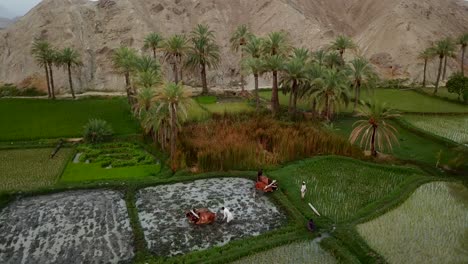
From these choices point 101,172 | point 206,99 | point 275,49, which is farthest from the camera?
point 206,99

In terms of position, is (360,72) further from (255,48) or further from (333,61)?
(255,48)

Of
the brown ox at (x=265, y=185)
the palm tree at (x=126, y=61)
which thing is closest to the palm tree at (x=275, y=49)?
the palm tree at (x=126, y=61)

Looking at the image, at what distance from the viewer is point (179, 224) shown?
2084 cm

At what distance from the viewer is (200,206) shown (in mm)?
22844

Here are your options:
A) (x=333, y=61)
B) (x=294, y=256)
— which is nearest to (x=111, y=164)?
(x=294, y=256)

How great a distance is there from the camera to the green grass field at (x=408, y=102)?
4397 centimetres

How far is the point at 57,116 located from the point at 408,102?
3850cm

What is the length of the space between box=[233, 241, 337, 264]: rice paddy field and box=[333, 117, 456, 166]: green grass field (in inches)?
593

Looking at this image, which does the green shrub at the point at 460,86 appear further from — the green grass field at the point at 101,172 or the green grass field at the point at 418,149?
the green grass field at the point at 101,172

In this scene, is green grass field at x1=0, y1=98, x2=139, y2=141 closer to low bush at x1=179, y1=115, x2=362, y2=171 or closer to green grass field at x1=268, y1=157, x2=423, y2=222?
low bush at x1=179, y1=115, x2=362, y2=171

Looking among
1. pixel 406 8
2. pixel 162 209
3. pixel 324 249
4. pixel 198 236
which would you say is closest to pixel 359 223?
pixel 324 249

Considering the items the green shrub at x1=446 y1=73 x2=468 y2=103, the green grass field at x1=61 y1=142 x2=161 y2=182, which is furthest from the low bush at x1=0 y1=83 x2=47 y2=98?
the green shrub at x1=446 y1=73 x2=468 y2=103

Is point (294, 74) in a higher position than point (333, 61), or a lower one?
lower

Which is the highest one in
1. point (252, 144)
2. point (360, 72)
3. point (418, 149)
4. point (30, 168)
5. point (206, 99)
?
point (360, 72)
